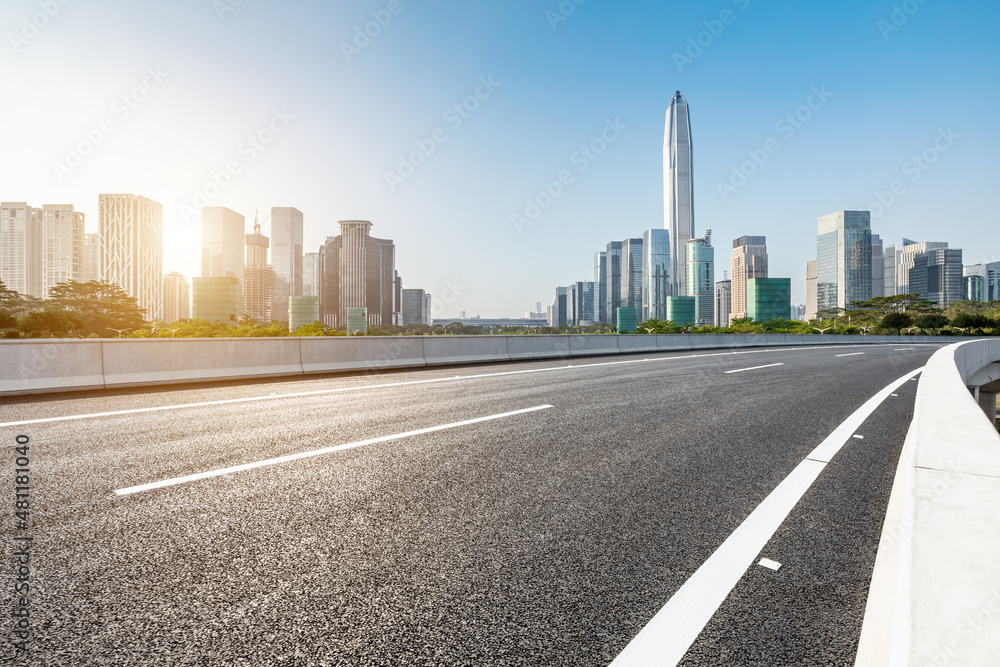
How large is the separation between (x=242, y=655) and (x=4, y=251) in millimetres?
200071

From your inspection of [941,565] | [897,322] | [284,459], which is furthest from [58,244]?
[897,322]

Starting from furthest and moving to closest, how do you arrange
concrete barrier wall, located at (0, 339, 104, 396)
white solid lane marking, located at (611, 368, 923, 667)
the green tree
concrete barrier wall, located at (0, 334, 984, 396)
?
the green tree
concrete barrier wall, located at (0, 334, 984, 396)
concrete barrier wall, located at (0, 339, 104, 396)
white solid lane marking, located at (611, 368, 923, 667)

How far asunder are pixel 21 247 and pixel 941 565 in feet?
675

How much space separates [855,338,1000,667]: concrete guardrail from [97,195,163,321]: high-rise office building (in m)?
190

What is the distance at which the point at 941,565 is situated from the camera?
1.81m

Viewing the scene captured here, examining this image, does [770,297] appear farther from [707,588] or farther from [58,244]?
[58,244]

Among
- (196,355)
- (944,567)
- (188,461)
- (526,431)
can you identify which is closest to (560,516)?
(944,567)

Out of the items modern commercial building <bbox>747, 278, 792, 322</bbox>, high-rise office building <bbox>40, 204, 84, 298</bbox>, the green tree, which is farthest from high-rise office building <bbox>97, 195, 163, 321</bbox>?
modern commercial building <bbox>747, 278, 792, 322</bbox>

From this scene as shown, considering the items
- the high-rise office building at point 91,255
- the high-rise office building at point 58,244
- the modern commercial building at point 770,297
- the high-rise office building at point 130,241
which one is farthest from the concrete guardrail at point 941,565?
the high-rise office building at point 91,255

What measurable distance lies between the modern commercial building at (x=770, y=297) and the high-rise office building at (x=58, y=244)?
230m

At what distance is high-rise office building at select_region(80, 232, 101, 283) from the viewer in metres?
174

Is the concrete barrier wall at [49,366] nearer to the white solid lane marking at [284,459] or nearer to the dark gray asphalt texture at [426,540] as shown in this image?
the dark gray asphalt texture at [426,540]

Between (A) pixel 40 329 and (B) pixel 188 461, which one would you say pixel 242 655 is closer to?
(B) pixel 188 461

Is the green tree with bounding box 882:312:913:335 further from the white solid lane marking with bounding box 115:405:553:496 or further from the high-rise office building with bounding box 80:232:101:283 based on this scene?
the high-rise office building with bounding box 80:232:101:283
